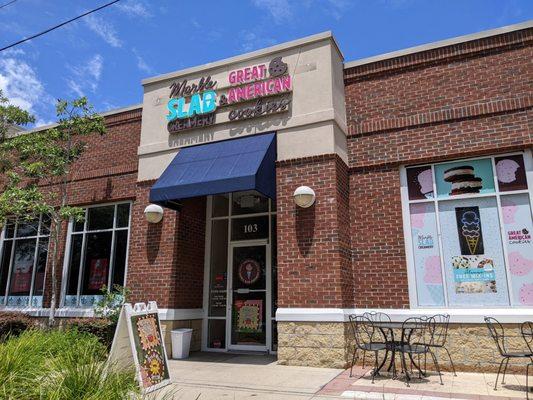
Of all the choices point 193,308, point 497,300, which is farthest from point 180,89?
point 497,300

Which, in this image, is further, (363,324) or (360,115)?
(360,115)

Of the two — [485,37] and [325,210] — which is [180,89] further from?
[485,37]

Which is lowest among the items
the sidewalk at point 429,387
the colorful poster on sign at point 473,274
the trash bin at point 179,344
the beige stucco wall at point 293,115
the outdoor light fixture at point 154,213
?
the sidewalk at point 429,387

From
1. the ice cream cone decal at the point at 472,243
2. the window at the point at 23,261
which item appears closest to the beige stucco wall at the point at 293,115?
the ice cream cone decal at the point at 472,243

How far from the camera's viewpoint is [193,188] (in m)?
8.93

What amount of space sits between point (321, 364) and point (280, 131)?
4.66 metres

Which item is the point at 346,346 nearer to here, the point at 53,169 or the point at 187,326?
the point at 187,326

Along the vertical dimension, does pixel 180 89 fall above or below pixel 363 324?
above

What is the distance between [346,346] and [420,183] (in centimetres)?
344

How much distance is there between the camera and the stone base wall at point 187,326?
955 cm

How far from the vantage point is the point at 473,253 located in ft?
27.0

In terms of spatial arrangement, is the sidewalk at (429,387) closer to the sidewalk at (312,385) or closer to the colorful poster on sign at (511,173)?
the sidewalk at (312,385)

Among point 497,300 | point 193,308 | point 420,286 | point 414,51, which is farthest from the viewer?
point 193,308

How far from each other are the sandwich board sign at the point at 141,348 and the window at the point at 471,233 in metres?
4.73
